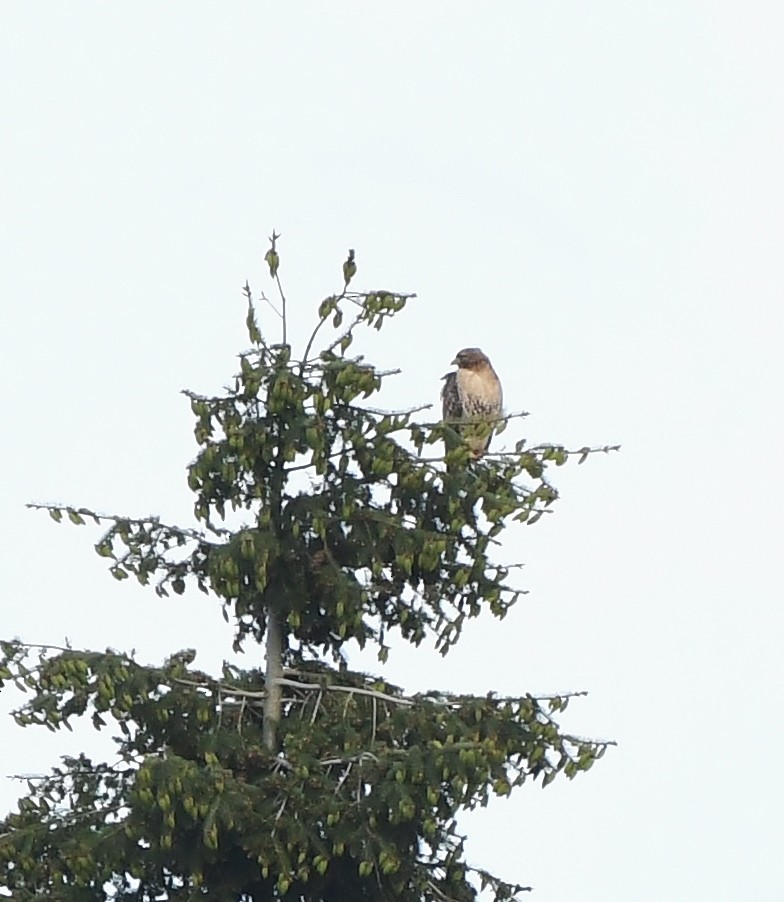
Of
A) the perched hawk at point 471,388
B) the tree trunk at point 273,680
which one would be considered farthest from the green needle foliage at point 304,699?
the perched hawk at point 471,388

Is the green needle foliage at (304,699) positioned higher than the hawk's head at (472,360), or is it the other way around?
the hawk's head at (472,360)

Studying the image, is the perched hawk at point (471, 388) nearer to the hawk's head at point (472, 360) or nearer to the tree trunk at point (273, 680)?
the hawk's head at point (472, 360)

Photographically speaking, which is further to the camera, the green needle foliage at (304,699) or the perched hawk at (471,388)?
the perched hawk at (471,388)

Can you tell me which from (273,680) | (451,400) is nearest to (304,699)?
(273,680)

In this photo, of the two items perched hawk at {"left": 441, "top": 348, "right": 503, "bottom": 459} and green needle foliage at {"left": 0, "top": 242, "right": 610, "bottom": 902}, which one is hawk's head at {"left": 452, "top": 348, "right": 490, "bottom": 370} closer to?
perched hawk at {"left": 441, "top": 348, "right": 503, "bottom": 459}

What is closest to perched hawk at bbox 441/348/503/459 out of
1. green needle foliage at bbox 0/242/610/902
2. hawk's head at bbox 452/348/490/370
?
hawk's head at bbox 452/348/490/370

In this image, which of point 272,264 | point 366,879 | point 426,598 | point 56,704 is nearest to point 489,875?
point 366,879

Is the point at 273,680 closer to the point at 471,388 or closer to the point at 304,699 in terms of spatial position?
the point at 304,699

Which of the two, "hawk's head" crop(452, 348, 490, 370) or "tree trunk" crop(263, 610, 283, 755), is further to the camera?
"hawk's head" crop(452, 348, 490, 370)

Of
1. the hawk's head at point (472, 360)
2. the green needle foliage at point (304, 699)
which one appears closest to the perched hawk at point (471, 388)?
the hawk's head at point (472, 360)

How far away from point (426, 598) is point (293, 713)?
103cm

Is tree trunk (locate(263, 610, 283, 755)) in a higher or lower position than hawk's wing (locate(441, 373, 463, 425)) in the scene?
lower

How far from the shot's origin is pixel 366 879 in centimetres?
1321

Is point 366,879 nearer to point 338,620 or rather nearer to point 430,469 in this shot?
point 338,620
